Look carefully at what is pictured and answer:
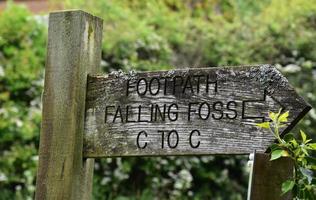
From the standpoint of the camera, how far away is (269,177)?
7.93ft

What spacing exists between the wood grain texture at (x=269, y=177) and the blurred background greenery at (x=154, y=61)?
12.5ft

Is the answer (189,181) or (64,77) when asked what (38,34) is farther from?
(64,77)

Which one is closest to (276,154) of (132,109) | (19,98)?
(132,109)

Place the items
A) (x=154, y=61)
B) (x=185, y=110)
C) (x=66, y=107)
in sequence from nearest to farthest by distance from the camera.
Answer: (x=185, y=110) < (x=66, y=107) < (x=154, y=61)

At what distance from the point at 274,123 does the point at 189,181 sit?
13.6 ft

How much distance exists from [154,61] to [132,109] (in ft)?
14.0

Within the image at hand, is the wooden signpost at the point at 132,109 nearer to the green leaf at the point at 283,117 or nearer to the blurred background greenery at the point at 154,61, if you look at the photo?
the green leaf at the point at 283,117

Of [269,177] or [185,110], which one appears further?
[185,110]

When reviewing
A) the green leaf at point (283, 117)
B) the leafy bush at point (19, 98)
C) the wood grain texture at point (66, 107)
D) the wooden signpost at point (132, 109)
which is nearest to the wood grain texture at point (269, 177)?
the wooden signpost at point (132, 109)

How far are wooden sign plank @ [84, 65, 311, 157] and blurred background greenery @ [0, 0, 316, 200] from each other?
3.29 m

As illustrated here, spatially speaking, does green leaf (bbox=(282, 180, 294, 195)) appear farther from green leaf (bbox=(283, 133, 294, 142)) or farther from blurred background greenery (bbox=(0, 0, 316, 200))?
blurred background greenery (bbox=(0, 0, 316, 200))

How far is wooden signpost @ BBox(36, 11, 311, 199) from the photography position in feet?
8.21

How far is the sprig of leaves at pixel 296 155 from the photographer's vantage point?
2354 mm

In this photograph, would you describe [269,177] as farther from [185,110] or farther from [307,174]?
[185,110]
